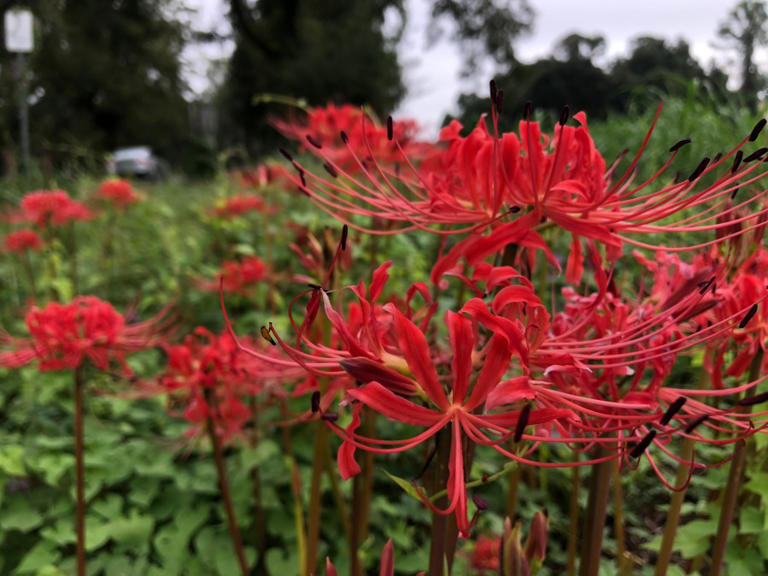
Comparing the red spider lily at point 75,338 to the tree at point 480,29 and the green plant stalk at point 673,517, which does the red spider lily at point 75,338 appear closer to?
the green plant stalk at point 673,517

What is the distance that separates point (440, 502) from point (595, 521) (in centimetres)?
34

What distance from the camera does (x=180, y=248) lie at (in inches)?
161

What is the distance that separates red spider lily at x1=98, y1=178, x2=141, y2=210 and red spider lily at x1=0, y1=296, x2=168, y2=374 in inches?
88.5

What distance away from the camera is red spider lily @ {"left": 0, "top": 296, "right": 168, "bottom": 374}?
152 cm

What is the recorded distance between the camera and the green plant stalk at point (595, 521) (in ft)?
3.09

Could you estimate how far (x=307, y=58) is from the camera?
57.1ft

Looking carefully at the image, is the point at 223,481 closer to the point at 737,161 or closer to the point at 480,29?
the point at 737,161

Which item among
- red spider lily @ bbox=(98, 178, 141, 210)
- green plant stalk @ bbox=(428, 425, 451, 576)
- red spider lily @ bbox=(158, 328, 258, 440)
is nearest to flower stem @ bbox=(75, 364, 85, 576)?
red spider lily @ bbox=(158, 328, 258, 440)

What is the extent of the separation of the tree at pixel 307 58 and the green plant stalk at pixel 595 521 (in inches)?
605

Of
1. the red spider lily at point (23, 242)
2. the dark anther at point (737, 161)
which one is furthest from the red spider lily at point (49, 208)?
the dark anther at point (737, 161)

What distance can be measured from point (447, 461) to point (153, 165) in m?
12.8

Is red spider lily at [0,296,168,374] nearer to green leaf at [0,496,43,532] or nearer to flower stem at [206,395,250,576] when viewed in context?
flower stem at [206,395,250,576]

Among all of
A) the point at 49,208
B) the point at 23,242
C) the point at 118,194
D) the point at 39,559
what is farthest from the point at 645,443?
the point at 118,194

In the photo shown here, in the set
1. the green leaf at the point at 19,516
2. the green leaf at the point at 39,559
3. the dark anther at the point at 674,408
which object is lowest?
the green leaf at the point at 39,559
